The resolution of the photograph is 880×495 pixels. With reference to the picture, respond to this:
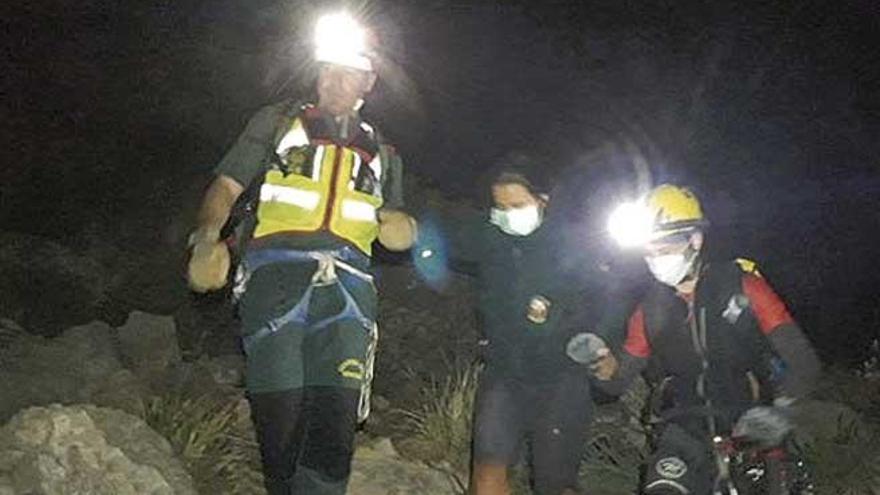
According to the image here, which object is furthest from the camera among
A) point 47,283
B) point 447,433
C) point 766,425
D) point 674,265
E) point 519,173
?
point 47,283

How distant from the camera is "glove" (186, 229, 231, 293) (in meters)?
5.56

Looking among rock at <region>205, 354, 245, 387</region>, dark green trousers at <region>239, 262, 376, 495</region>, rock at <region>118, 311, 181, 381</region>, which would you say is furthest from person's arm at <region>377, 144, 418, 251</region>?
rock at <region>205, 354, 245, 387</region>

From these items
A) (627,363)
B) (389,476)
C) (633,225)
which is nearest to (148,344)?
(389,476)

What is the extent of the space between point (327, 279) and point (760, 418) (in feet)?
7.25

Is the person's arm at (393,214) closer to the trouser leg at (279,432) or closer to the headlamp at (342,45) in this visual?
the headlamp at (342,45)

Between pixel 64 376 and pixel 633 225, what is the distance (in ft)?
12.4

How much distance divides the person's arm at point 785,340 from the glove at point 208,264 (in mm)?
2618

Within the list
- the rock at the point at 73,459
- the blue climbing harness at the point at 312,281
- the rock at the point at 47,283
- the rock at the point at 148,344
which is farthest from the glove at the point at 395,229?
the rock at the point at 47,283

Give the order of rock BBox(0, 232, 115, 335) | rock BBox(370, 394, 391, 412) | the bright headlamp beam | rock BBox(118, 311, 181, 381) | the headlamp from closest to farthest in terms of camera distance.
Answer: the headlamp → the bright headlamp beam → rock BBox(118, 311, 181, 381) → rock BBox(370, 394, 391, 412) → rock BBox(0, 232, 115, 335)

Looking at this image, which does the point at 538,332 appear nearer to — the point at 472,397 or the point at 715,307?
the point at 715,307

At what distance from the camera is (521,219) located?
6762 mm

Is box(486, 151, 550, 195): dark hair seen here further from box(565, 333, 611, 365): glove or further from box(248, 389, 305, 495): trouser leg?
box(248, 389, 305, 495): trouser leg

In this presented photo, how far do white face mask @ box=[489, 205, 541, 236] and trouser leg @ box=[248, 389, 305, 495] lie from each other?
168cm

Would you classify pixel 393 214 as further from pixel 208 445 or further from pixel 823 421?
pixel 823 421
